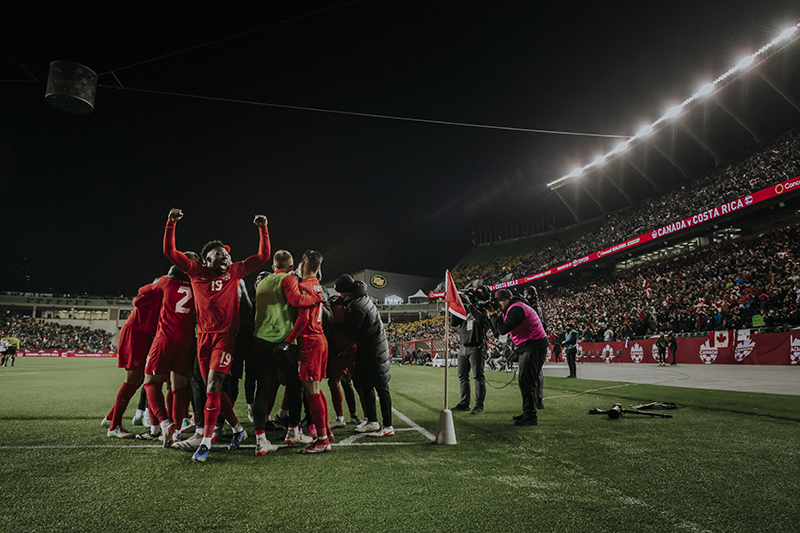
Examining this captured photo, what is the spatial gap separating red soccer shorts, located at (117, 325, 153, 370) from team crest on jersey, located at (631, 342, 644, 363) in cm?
2189

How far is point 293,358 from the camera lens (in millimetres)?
4152

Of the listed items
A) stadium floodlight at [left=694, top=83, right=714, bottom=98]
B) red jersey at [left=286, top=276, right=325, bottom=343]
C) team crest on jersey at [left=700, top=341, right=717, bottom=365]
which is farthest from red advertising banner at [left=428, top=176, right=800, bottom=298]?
red jersey at [left=286, top=276, right=325, bottom=343]

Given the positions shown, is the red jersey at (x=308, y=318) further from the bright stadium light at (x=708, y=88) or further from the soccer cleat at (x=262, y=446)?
the bright stadium light at (x=708, y=88)

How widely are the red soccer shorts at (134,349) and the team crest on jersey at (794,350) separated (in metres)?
18.4

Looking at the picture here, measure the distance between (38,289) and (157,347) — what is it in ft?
342

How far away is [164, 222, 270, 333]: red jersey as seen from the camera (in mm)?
3830

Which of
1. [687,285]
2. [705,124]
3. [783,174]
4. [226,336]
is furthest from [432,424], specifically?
[705,124]

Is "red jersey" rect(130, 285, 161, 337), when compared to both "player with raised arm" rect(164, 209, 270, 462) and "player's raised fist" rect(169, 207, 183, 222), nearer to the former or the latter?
"player with raised arm" rect(164, 209, 270, 462)

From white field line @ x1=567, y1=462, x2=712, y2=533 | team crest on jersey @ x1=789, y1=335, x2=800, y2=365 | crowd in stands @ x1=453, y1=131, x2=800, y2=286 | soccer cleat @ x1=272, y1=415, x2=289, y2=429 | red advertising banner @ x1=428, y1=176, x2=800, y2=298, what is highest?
crowd in stands @ x1=453, y1=131, x2=800, y2=286

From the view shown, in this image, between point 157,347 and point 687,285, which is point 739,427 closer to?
point 157,347

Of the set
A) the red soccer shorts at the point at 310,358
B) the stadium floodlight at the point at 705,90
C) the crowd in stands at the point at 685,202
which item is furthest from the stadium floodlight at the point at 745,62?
the red soccer shorts at the point at 310,358

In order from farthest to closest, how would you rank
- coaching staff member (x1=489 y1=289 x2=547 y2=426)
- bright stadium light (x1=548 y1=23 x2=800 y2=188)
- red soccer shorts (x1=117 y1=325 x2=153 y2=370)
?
bright stadium light (x1=548 y1=23 x2=800 y2=188) → coaching staff member (x1=489 y1=289 x2=547 y2=426) → red soccer shorts (x1=117 y1=325 x2=153 y2=370)

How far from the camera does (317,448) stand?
3855mm

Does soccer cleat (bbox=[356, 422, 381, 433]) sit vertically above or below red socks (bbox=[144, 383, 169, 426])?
below
